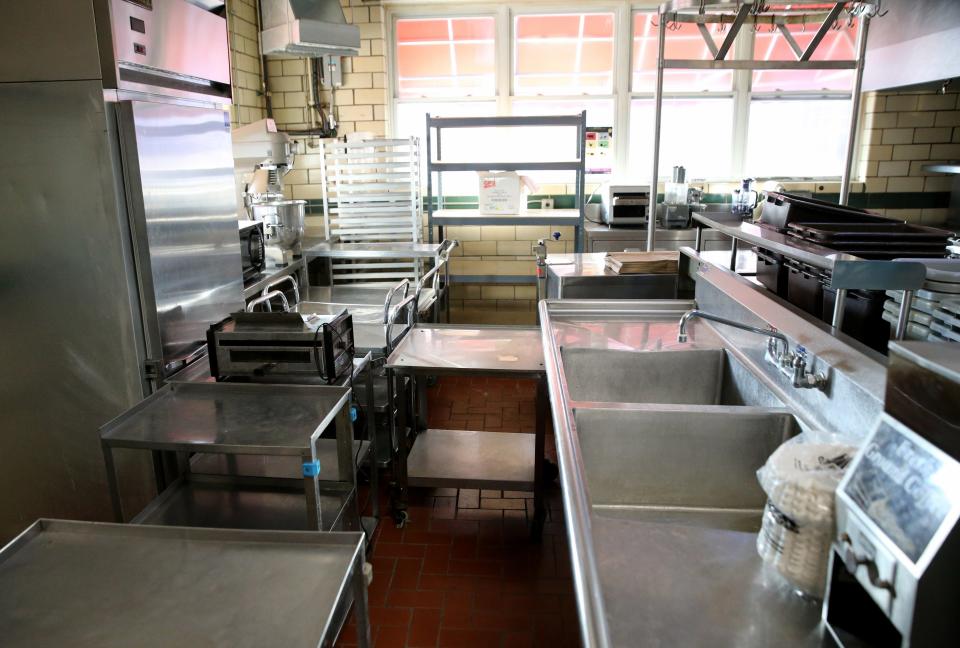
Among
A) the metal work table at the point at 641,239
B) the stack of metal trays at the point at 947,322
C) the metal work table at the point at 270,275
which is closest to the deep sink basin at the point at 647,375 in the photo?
the stack of metal trays at the point at 947,322

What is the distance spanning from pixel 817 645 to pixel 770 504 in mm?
216

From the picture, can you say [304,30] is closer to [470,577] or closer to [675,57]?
[675,57]

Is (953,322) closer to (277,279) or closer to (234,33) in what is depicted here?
(277,279)

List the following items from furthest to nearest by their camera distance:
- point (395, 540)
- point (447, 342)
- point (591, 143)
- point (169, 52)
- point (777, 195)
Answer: point (591, 143), point (447, 342), point (395, 540), point (169, 52), point (777, 195)

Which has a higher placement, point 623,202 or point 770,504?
point 623,202

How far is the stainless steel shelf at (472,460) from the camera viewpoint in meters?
2.81

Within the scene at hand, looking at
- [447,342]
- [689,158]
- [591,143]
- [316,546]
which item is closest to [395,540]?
[447,342]

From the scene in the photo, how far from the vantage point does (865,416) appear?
4.48 feet

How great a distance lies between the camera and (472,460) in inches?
117

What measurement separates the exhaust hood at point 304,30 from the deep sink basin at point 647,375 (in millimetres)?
2856

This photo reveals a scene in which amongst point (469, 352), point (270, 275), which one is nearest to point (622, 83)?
point (270, 275)

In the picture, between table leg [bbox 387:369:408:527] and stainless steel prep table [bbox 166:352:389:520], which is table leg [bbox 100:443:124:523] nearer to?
stainless steel prep table [bbox 166:352:389:520]

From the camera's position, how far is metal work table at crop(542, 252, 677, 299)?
9.98 ft

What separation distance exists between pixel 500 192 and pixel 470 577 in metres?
2.94
